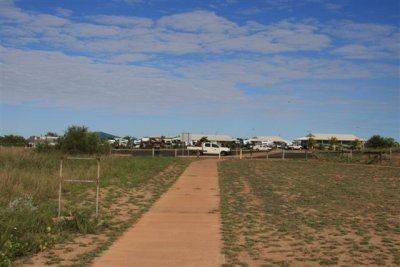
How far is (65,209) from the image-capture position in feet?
44.4

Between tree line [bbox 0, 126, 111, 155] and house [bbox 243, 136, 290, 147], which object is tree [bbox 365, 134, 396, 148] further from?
tree line [bbox 0, 126, 111, 155]

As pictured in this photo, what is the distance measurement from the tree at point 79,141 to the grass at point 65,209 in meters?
15.6

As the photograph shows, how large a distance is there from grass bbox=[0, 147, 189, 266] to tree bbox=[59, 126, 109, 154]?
1563cm

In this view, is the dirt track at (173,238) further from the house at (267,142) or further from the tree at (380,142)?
the house at (267,142)

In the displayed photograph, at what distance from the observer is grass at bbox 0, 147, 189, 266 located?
878cm

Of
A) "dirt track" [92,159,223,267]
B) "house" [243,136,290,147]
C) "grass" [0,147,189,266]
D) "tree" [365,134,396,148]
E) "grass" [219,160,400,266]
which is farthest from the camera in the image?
"house" [243,136,290,147]

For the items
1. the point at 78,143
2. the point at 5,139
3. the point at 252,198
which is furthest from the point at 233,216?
the point at 5,139

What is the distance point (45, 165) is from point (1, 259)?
16732 mm

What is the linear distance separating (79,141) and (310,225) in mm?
32053

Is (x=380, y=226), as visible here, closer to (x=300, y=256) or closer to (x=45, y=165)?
(x=300, y=256)

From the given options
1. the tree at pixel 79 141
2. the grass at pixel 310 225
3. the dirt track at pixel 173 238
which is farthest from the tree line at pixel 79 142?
the dirt track at pixel 173 238

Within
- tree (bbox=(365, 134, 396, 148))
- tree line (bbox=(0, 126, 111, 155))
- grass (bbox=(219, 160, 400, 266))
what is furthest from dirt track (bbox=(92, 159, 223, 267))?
tree (bbox=(365, 134, 396, 148))

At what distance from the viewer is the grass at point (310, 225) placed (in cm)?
888

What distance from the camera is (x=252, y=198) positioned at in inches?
698
